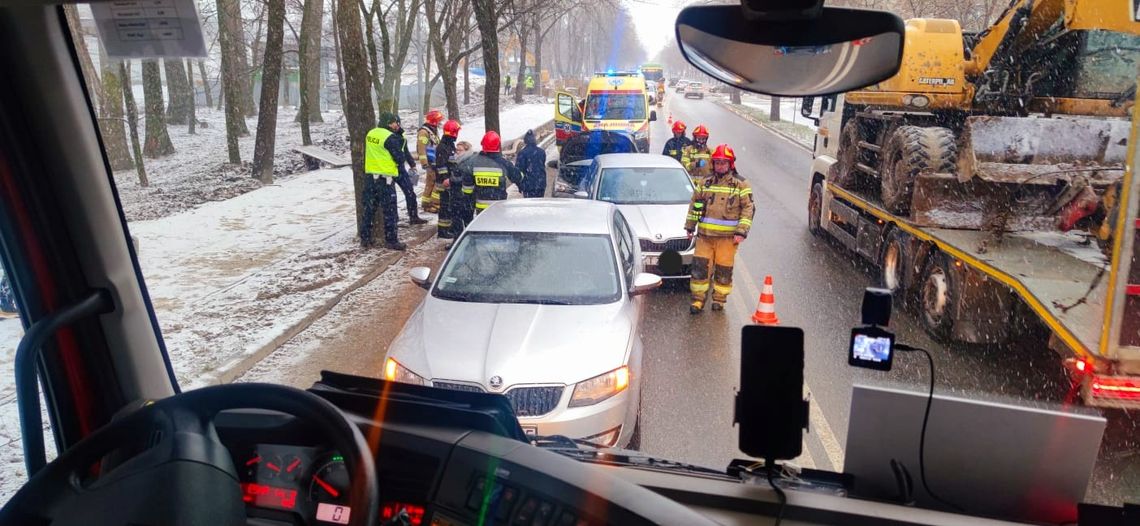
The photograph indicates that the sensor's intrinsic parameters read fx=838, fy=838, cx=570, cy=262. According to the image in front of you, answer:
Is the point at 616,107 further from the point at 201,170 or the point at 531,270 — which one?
the point at 531,270

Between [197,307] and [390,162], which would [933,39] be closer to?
[390,162]

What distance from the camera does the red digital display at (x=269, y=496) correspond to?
2.25 meters

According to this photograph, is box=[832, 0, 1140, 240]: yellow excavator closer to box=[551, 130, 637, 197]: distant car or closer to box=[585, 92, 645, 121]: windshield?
box=[551, 130, 637, 197]: distant car

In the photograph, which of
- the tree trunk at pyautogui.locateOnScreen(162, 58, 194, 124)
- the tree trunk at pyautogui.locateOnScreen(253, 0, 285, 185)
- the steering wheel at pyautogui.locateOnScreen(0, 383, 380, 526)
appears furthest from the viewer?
the tree trunk at pyautogui.locateOnScreen(162, 58, 194, 124)

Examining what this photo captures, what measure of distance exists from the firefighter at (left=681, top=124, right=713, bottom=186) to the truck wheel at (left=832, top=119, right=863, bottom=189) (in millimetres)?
1946

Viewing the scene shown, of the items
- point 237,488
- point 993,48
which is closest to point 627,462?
point 237,488

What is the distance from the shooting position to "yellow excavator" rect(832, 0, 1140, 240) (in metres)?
7.42

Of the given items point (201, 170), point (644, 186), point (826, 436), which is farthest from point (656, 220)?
point (201, 170)

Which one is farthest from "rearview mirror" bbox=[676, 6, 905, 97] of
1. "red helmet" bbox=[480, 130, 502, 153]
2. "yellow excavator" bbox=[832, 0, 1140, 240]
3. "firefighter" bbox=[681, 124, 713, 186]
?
"firefighter" bbox=[681, 124, 713, 186]

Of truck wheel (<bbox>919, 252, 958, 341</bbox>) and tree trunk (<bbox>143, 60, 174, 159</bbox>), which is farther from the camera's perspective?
tree trunk (<bbox>143, 60, 174, 159</bbox>)

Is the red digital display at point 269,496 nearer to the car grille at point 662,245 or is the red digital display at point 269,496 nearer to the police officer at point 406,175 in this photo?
the car grille at point 662,245

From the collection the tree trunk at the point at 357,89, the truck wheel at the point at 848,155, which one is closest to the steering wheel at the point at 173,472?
the tree trunk at the point at 357,89

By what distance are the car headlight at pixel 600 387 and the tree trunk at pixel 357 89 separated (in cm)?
766

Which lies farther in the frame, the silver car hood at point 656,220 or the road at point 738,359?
the silver car hood at point 656,220
